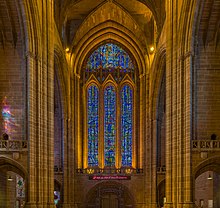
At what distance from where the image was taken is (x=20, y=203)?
1585 inches

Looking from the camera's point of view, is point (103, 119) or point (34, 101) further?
point (103, 119)

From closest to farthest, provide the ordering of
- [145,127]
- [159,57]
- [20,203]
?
[159,57], [20,203], [145,127]

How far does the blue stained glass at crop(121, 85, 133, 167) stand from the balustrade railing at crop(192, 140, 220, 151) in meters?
22.3

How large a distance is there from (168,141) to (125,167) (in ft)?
64.4

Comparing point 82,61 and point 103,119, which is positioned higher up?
point 82,61

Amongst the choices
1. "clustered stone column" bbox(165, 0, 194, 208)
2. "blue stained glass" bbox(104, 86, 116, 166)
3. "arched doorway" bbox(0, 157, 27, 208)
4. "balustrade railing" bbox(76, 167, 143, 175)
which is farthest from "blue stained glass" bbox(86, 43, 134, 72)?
"clustered stone column" bbox(165, 0, 194, 208)

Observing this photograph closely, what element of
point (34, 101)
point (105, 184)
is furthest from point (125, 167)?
point (34, 101)

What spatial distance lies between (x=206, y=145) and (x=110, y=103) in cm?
2362

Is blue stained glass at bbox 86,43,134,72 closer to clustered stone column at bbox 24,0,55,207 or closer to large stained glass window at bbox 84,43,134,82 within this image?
large stained glass window at bbox 84,43,134,82

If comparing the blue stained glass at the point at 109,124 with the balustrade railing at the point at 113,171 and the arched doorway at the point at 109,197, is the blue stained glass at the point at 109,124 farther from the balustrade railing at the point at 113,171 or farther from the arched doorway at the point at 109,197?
the arched doorway at the point at 109,197

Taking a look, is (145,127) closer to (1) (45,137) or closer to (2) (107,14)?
(2) (107,14)

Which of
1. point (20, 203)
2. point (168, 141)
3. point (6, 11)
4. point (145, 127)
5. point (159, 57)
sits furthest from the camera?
point (145, 127)

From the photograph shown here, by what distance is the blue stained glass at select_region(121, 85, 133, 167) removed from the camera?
4703 centimetres

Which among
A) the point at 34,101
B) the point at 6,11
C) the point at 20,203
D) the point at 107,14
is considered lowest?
the point at 20,203
